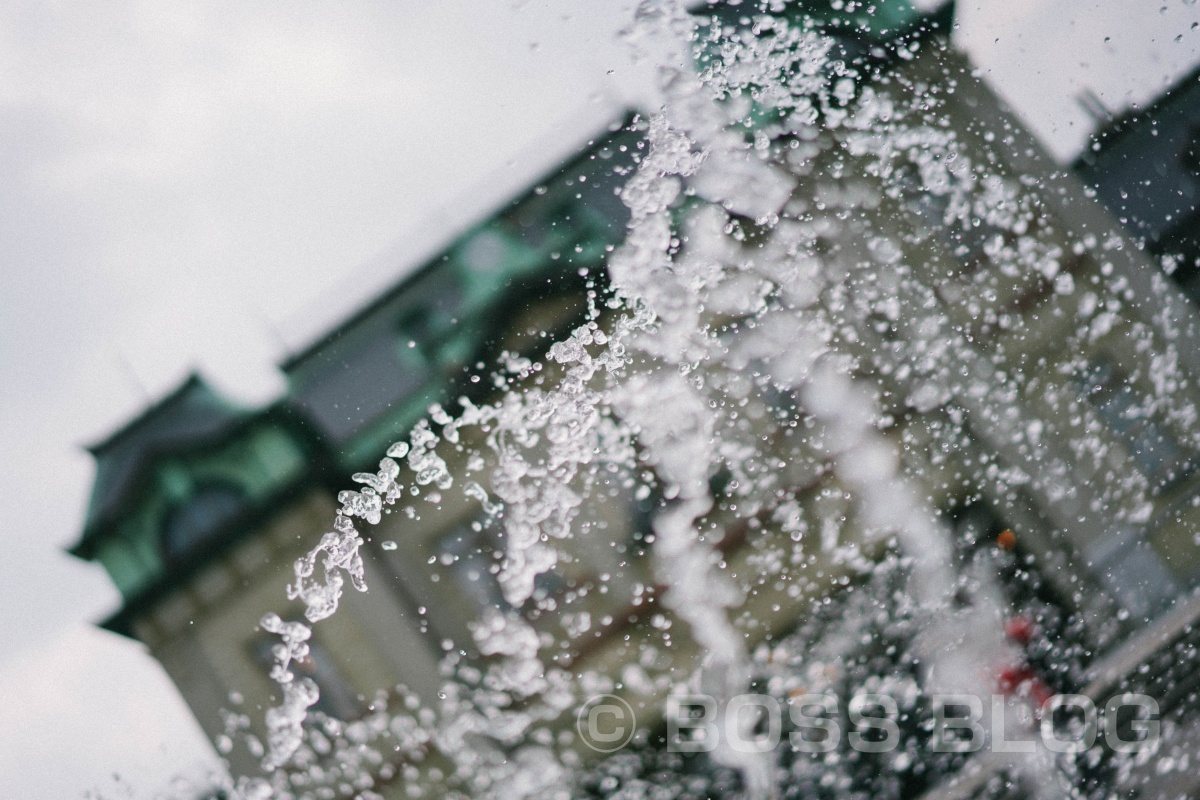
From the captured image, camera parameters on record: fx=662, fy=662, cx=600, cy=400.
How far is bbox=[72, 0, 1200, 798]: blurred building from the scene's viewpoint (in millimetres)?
4367

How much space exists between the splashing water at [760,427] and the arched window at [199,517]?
847 mm

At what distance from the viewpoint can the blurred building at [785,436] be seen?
14.3 ft

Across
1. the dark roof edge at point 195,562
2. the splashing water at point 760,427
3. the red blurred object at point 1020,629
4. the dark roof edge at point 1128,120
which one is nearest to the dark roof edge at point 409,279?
the splashing water at point 760,427

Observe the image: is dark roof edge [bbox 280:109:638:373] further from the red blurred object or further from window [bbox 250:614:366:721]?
the red blurred object

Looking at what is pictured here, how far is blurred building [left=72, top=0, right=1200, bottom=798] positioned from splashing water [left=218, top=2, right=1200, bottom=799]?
0.04 metres

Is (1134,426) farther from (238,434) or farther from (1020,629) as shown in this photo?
(238,434)

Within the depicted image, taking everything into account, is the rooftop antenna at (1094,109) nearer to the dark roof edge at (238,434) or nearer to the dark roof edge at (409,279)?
the dark roof edge at (409,279)

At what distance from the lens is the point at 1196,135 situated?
4785mm

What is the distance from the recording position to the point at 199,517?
5.26 meters

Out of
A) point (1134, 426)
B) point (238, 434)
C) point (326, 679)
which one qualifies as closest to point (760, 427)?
point (1134, 426)

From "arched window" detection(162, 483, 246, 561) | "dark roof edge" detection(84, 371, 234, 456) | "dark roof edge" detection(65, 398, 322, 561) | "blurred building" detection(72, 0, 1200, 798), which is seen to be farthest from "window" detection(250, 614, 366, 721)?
Result: "dark roof edge" detection(84, 371, 234, 456)

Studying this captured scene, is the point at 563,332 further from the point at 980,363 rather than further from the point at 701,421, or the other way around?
the point at 980,363

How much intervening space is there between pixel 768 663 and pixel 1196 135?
4899mm

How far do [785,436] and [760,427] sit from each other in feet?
0.83
